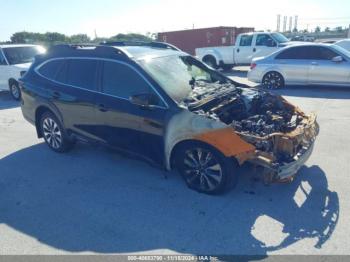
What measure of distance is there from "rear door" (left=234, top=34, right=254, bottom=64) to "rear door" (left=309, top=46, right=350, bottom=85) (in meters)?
5.34

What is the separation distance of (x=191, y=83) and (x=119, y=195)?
1.84m

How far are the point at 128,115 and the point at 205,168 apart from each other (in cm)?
125

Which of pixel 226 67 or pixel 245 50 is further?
pixel 226 67

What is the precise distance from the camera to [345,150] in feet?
16.9

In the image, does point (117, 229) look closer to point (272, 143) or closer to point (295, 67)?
point (272, 143)

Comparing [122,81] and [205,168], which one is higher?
[122,81]

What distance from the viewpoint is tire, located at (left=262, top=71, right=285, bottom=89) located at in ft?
34.6

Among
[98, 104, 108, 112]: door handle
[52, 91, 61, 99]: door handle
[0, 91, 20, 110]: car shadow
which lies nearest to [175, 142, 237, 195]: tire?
[98, 104, 108, 112]: door handle

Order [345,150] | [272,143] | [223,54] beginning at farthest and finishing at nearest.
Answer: [223,54], [345,150], [272,143]

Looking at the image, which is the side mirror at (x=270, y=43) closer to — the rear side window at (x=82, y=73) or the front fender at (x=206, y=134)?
the rear side window at (x=82, y=73)

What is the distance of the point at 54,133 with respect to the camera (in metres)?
5.47

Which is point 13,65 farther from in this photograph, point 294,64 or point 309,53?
point 309,53

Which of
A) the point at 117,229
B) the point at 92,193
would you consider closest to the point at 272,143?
the point at 117,229

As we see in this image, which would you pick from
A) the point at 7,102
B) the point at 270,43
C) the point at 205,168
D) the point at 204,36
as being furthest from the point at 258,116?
the point at 204,36
